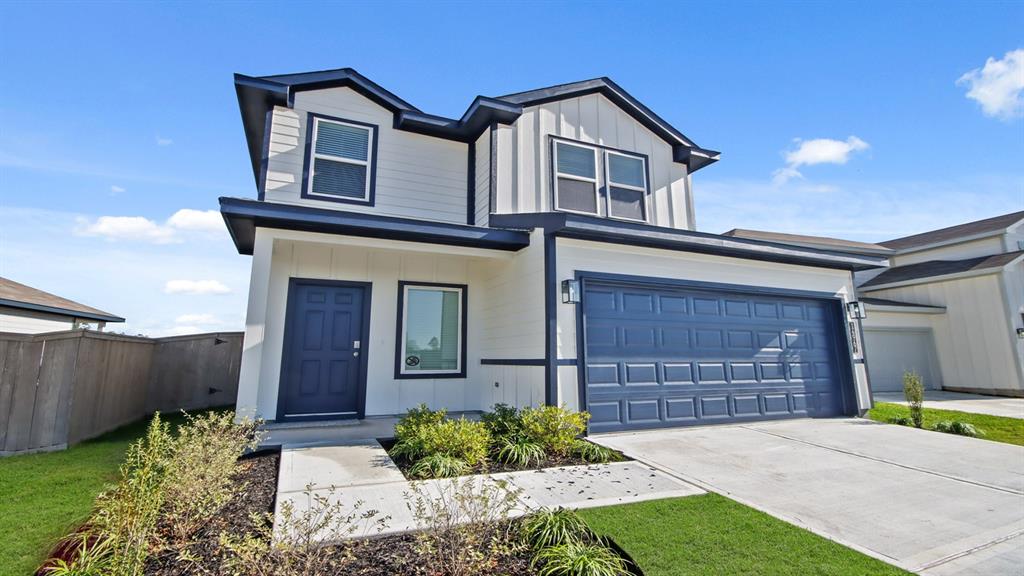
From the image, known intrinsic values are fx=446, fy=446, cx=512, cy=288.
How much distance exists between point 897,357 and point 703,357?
1007 centimetres

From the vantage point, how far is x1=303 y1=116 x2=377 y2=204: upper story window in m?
7.24

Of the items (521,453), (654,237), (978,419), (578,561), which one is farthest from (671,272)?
(978,419)

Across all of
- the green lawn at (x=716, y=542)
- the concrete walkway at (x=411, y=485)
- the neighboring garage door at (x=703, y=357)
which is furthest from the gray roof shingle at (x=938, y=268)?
the green lawn at (x=716, y=542)

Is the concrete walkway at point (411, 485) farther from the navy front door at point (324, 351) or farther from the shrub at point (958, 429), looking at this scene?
the shrub at point (958, 429)

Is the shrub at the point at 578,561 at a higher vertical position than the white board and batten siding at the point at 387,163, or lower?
lower

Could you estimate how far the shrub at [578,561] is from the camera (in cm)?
245

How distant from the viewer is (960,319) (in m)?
13.0

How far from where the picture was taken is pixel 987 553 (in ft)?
9.49

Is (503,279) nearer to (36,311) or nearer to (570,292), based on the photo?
(570,292)

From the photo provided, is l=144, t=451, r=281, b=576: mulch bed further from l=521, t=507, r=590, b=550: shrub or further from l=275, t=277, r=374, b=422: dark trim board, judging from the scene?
l=521, t=507, r=590, b=550: shrub

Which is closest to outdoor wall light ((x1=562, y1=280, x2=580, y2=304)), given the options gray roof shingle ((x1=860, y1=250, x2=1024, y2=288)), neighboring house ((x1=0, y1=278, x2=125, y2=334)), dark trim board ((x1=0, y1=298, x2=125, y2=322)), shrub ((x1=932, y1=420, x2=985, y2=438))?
shrub ((x1=932, y1=420, x2=985, y2=438))

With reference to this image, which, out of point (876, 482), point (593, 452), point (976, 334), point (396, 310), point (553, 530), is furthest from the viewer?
point (976, 334)

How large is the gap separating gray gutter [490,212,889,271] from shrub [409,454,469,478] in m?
3.30

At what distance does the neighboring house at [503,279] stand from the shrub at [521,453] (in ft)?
3.31
